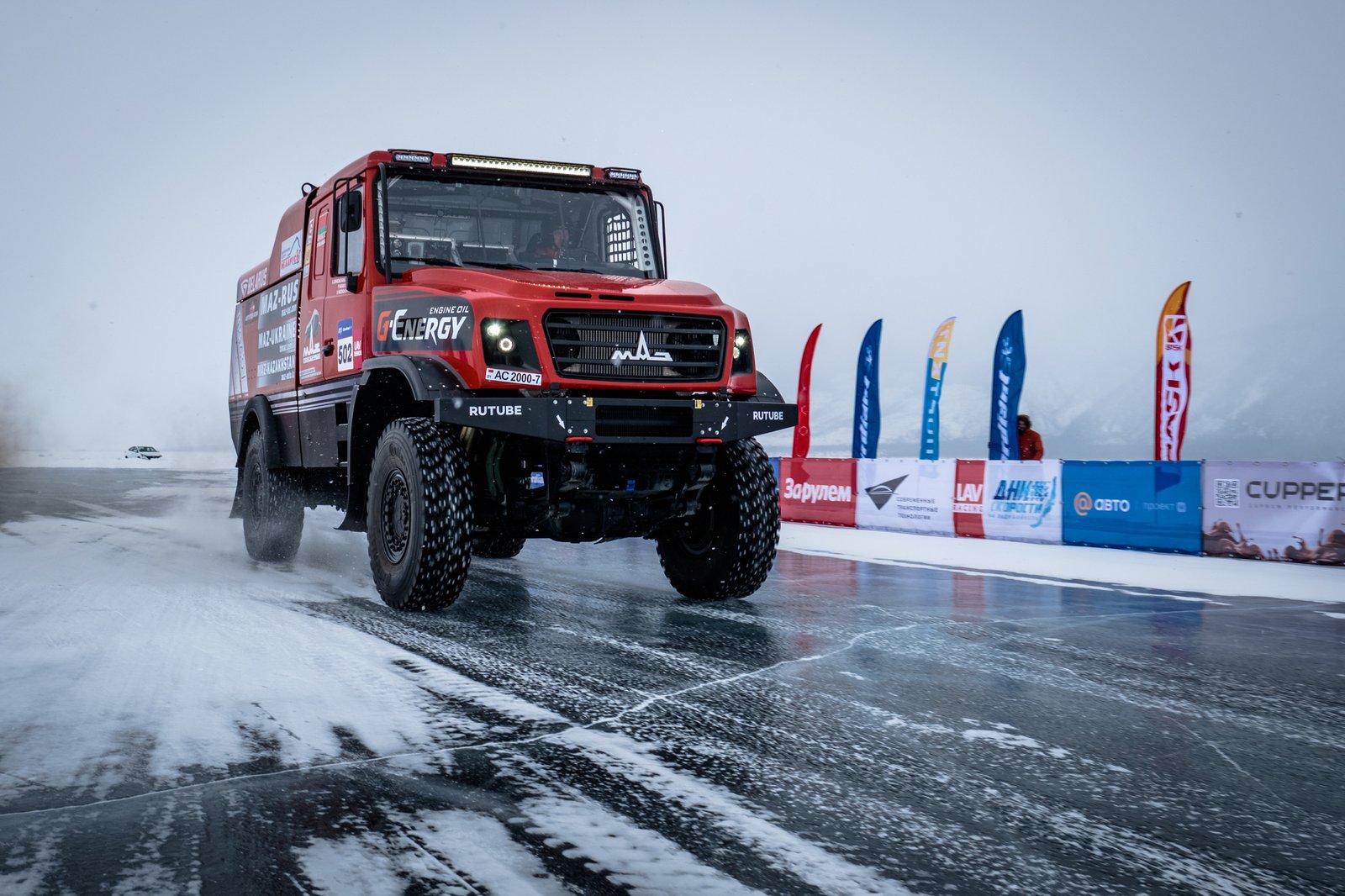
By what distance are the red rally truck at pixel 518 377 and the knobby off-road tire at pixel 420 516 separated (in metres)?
0.01

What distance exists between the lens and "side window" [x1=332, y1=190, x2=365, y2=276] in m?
8.15

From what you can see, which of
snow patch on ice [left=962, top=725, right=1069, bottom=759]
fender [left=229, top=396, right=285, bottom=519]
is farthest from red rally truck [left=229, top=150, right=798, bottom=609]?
snow patch on ice [left=962, top=725, right=1069, bottom=759]

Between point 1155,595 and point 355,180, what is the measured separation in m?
6.89

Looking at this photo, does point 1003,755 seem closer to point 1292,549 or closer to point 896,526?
point 1292,549

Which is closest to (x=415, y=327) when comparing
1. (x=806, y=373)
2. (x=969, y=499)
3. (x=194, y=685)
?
(x=194, y=685)

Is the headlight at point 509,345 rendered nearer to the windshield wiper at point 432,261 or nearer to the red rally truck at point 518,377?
the red rally truck at point 518,377

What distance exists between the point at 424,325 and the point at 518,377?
83 centimetres

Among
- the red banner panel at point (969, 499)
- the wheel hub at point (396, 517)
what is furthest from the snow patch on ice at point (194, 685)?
the red banner panel at point (969, 499)

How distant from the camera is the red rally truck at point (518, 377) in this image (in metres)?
7.31

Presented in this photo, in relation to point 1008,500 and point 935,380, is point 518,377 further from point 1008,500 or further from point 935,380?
point 935,380

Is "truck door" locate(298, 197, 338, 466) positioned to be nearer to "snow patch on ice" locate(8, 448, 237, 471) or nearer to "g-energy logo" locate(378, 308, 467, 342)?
"g-energy logo" locate(378, 308, 467, 342)

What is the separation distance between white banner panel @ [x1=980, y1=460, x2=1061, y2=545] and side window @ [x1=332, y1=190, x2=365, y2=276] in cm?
925

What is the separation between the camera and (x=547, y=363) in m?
7.29

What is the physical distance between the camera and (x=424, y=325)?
763cm
